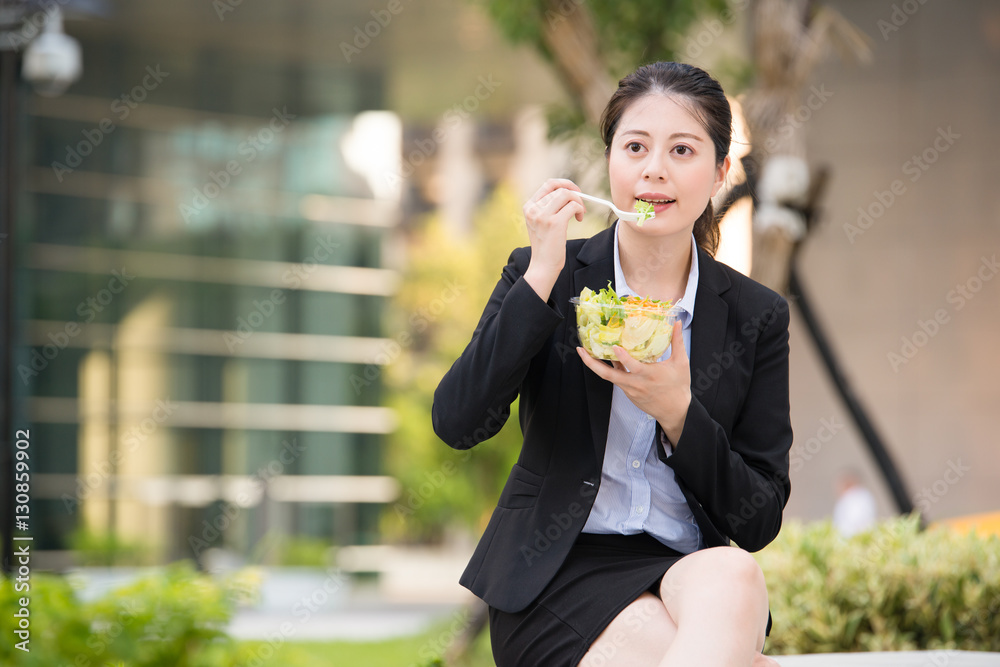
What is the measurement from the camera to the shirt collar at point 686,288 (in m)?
1.96

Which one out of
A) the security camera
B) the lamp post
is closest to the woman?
the lamp post

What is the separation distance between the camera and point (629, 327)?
5.32 ft

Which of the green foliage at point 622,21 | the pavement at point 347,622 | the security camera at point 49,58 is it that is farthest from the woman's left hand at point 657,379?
the pavement at point 347,622

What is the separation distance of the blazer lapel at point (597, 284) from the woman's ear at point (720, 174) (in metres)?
0.23

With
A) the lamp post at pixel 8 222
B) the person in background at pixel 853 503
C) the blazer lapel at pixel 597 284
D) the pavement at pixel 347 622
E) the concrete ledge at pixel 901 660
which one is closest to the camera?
the blazer lapel at pixel 597 284

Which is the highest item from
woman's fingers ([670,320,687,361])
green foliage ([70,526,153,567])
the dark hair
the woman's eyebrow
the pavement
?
the dark hair

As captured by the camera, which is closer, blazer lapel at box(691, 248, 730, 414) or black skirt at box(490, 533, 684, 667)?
black skirt at box(490, 533, 684, 667)

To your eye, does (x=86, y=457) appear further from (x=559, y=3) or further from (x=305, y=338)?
(x=559, y=3)

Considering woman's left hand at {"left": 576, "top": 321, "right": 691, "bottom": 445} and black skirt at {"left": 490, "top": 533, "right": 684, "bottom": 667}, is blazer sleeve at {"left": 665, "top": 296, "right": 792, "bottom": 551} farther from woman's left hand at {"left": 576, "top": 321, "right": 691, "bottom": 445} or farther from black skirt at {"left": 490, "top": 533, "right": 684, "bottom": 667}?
black skirt at {"left": 490, "top": 533, "right": 684, "bottom": 667}

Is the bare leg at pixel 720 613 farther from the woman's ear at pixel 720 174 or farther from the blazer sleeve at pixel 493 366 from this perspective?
the woman's ear at pixel 720 174

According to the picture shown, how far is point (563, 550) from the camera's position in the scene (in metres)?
1.81

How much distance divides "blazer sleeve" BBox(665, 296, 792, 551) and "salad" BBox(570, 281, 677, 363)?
150mm

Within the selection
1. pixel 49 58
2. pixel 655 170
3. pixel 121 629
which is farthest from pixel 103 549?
pixel 655 170

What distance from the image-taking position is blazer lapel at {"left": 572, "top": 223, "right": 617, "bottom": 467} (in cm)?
184
